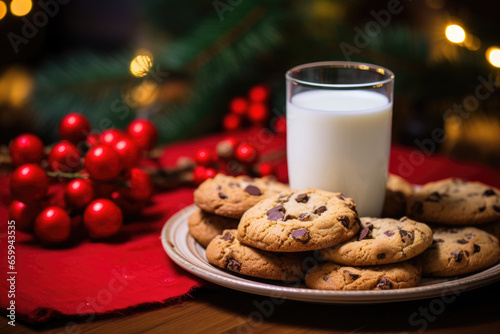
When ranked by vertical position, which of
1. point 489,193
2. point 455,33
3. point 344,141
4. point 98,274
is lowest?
point 98,274

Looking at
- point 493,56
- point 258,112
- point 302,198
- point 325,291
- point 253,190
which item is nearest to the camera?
point 325,291

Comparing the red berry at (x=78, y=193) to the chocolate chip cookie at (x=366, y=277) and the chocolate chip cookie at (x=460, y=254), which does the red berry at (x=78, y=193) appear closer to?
the chocolate chip cookie at (x=366, y=277)

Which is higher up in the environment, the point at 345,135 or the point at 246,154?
the point at 345,135

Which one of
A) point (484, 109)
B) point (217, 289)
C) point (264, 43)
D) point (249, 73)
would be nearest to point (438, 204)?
point (217, 289)

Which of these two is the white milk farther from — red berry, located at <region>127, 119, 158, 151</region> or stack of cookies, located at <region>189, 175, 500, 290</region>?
red berry, located at <region>127, 119, 158, 151</region>

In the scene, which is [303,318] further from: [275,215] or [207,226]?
[207,226]

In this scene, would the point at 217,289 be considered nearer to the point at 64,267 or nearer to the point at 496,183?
the point at 64,267

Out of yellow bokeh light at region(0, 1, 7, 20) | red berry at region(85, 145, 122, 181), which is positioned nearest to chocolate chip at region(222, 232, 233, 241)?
red berry at region(85, 145, 122, 181)

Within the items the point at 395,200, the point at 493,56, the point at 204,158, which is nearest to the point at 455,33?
the point at 493,56

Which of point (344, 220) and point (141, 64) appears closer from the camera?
point (344, 220)
